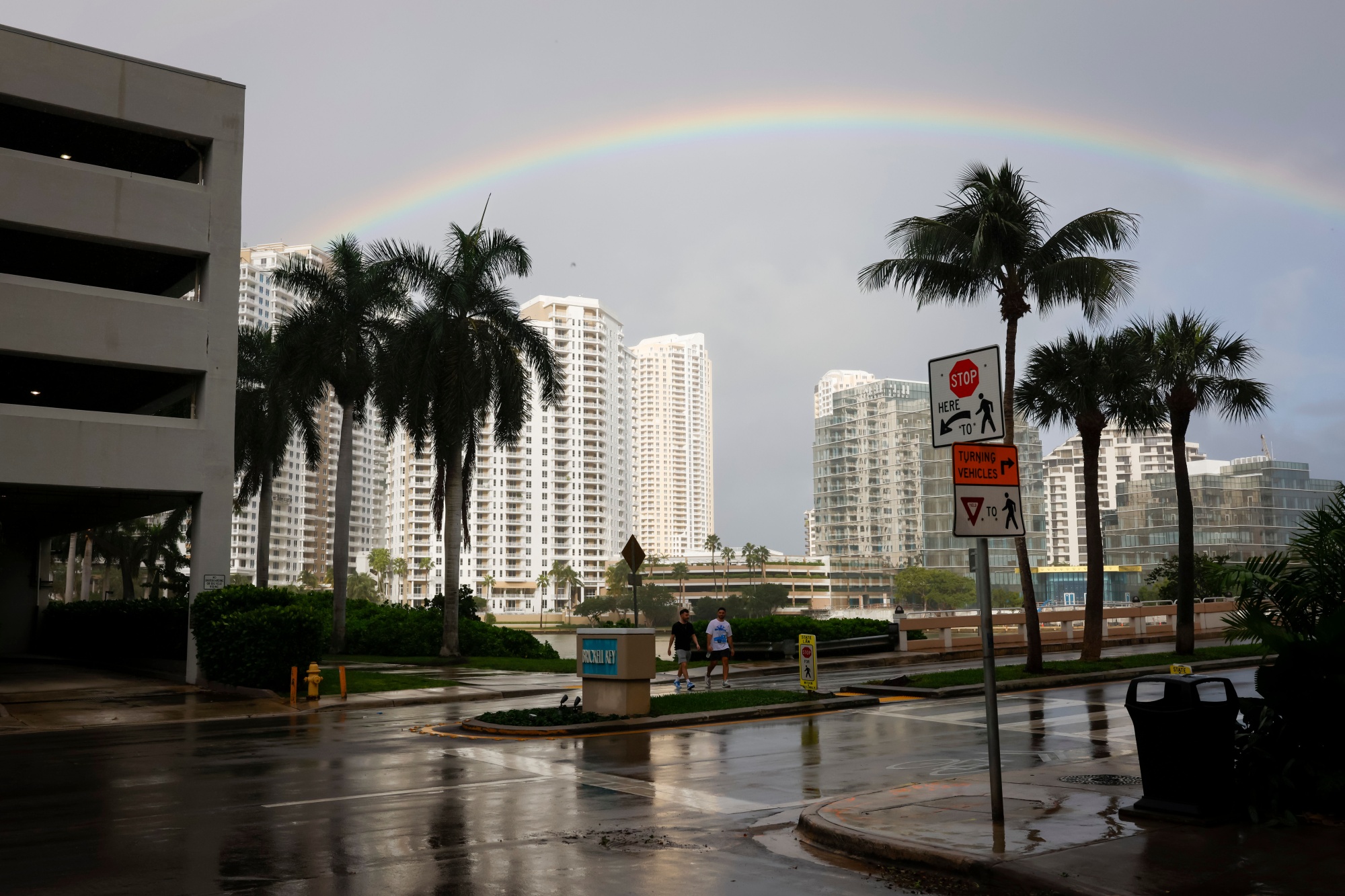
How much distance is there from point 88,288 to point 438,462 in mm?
14906

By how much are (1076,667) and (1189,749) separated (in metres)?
18.2

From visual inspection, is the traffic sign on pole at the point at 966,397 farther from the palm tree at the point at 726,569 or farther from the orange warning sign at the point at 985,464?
the palm tree at the point at 726,569

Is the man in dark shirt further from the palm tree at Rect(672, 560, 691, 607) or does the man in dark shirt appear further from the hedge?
the palm tree at Rect(672, 560, 691, 607)

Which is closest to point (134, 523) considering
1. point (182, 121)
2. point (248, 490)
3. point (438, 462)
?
point (248, 490)

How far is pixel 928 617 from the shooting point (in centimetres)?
3781

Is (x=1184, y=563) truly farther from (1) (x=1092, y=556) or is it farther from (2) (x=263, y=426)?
(2) (x=263, y=426)

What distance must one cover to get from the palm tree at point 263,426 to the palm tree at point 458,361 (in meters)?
9.18

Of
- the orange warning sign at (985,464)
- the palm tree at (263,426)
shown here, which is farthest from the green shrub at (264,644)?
the palm tree at (263,426)

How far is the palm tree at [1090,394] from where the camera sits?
26.1m

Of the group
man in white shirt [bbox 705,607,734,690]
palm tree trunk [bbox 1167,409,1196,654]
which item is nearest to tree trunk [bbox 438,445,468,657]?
man in white shirt [bbox 705,607,734,690]

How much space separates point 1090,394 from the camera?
84.4 feet

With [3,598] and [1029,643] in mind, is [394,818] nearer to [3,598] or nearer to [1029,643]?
[1029,643]

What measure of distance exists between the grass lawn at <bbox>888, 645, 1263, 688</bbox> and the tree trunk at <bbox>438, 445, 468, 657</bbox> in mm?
18427

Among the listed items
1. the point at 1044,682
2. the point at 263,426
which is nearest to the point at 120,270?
the point at 263,426
